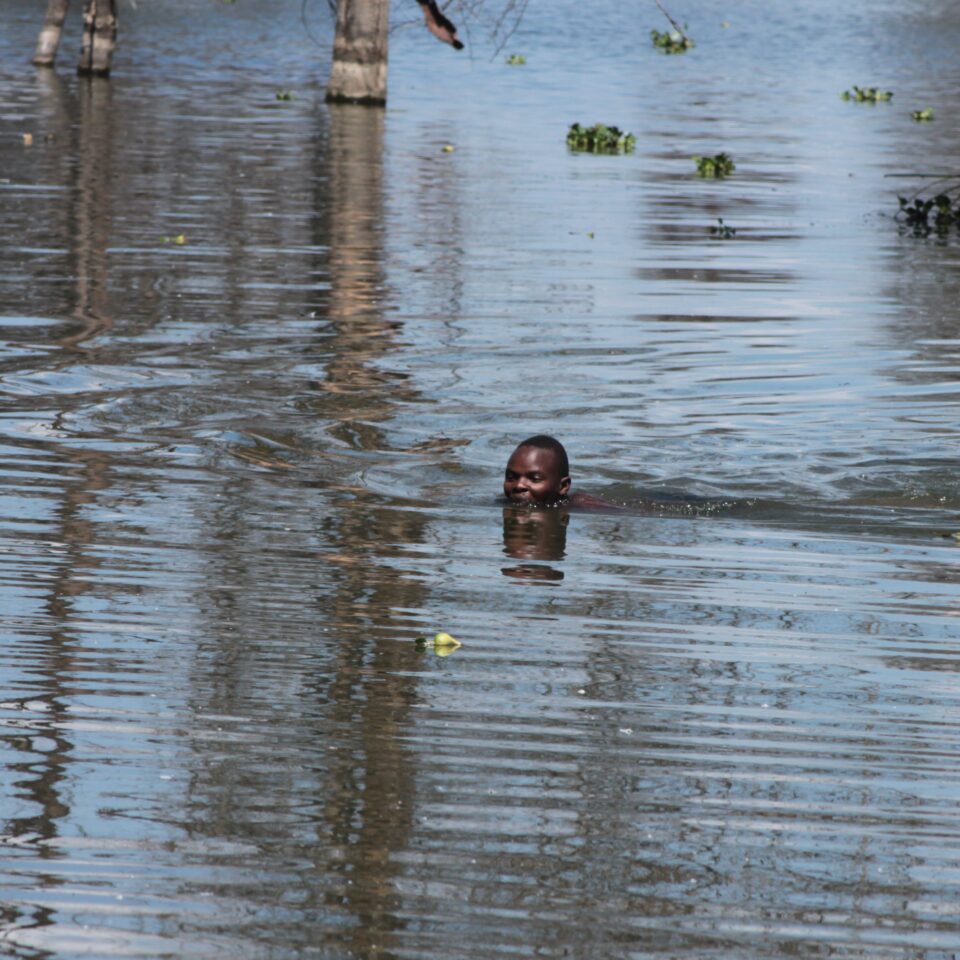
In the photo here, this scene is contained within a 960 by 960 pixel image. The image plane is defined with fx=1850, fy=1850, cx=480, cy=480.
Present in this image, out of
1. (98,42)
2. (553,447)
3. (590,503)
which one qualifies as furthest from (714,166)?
(98,42)

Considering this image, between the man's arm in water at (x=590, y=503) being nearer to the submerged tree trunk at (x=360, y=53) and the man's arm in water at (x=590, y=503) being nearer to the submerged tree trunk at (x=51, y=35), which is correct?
the submerged tree trunk at (x=360, y=53)

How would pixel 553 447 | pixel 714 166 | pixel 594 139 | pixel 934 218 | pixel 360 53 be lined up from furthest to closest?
pixel 360 53 < pixel 594 139 < pixel 714 166 < pixel 934 218 < pixel 553 447

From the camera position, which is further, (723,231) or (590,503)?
(723,231)

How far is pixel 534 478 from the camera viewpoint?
27.6ft

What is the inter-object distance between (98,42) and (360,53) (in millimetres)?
7158

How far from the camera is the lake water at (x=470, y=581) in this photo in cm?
414

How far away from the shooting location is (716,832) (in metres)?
4.45

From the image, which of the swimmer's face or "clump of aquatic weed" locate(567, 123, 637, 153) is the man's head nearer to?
the swimmer's face

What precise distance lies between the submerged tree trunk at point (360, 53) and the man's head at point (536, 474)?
930 inches

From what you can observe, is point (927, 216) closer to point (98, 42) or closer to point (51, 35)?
point (98, 42)

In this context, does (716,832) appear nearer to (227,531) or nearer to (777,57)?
(227,531)

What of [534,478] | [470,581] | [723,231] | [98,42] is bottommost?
[470,581]

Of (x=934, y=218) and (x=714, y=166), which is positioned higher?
(x=714, y=166)

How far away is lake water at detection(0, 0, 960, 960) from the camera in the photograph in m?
4.14
